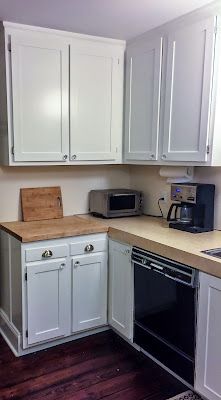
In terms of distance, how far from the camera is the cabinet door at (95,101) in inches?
107

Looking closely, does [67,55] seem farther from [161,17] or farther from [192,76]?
[192,76]

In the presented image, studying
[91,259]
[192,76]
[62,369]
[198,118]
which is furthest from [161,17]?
[62,369]

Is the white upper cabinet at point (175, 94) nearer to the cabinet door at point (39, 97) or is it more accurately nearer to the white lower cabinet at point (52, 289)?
the cabinet door at point (39, 97)

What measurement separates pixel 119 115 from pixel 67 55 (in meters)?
0.63

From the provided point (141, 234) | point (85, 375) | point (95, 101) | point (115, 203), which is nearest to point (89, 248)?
point (141, 234)

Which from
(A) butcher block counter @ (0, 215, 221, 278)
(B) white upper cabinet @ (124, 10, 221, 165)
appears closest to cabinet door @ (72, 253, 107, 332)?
(A) butcher block counter @ (0, 215, 221, 278)

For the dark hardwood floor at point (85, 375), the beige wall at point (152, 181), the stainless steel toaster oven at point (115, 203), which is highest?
the beige wall at point (152, 181)

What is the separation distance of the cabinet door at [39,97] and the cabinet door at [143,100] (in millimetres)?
533

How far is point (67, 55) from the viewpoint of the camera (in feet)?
8.66

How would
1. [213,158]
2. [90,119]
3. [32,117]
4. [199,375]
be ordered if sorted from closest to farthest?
[199,375] < [213,158] < [32,117] < [90,119]

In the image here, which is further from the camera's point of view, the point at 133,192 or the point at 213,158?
the point at 133,192

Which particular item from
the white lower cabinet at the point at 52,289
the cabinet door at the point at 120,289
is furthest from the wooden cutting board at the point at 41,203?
the cabinet door at the point at 120,289

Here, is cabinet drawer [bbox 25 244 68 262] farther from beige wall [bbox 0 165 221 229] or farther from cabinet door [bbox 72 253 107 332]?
beige wall [bbox 0 165 221 229]

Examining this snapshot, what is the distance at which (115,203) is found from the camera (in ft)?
9.81
